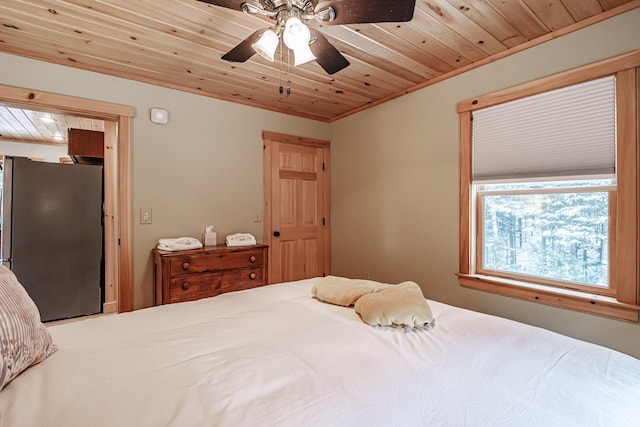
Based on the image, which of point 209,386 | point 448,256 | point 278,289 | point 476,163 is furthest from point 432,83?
point 209,386

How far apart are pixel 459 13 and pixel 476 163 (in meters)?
1.13

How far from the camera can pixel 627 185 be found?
1.76 meters

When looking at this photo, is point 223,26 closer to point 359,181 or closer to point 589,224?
point 359,181

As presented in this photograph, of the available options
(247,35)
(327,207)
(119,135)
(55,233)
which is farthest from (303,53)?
(55,233)

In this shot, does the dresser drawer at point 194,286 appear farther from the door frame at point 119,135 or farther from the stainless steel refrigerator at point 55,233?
the stainless steel refrigerator at point 55,233

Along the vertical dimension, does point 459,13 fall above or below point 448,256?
above

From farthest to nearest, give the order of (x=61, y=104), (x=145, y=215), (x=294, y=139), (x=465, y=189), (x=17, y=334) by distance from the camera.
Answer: (x=294, y=139), (x=145, y=215), (x=465, y=189), (x=61, y=104), (x=17, y=334)

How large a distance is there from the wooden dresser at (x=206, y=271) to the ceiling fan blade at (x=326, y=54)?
5.82 ft

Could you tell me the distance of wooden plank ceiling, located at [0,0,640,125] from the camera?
1.79 meters

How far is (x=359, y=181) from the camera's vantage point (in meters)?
3.56

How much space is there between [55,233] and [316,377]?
381 centimetres

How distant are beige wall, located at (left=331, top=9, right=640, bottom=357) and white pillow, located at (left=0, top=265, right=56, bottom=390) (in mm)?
2651

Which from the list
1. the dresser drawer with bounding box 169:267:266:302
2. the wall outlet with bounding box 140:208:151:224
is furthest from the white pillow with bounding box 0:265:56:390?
the wall outlet with bounding box 140:208:151:224

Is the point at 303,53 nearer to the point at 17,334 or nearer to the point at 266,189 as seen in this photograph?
the point at 17,334
